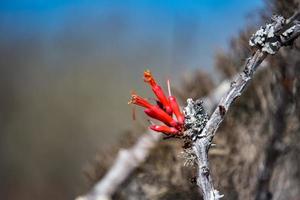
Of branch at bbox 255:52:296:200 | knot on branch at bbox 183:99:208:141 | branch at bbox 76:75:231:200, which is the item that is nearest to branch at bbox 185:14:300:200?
knot on branch at bbox 183:99:208:141

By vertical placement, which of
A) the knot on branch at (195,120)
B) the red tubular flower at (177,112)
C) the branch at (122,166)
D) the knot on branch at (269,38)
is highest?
the branch at (122,166)

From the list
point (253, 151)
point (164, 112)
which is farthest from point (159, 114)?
point (253, 151)

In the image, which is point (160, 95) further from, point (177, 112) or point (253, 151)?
point (253, 151)

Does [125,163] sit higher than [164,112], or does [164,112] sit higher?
[125,163]

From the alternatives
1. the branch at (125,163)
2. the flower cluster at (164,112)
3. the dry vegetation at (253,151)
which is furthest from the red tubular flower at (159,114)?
the branch at (125,163)

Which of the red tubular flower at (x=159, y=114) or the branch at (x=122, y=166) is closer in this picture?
the red tubular flower at (x=159, y=114)

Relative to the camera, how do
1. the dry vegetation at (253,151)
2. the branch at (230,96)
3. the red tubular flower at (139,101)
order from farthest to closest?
the dry vegetation at (253,151) → the red tubular flower at (139,101) → the branch at (230,96)

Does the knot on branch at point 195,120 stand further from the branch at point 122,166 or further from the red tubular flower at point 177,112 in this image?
the branch at point 122,166
